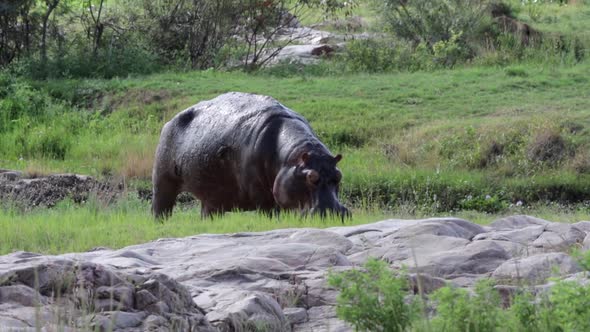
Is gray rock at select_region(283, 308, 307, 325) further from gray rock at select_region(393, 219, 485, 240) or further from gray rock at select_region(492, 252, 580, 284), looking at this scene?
gray rock at select_region(393, 219, 485, 240)

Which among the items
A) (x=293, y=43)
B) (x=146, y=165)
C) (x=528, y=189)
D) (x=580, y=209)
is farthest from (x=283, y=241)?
(x=293, y=43)

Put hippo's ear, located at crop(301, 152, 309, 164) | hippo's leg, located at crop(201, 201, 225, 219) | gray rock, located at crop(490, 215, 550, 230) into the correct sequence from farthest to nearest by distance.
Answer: hippo's leg, located at crop(201, 201, 225, 219) < hippo's ear, located at crop(301, 152, 309, 164) < gray rock, located at crop(490, 215, 550, 230)

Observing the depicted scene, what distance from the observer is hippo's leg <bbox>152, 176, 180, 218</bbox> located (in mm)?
12594

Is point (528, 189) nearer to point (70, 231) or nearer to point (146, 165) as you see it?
Answer: point (146, 165)

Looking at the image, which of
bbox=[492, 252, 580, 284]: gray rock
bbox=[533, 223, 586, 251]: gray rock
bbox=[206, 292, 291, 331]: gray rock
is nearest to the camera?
bbox=[206, 292, 291, 331]: gray rock

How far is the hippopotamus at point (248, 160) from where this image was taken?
10602 millimetres

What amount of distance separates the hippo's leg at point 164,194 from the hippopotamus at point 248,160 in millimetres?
13

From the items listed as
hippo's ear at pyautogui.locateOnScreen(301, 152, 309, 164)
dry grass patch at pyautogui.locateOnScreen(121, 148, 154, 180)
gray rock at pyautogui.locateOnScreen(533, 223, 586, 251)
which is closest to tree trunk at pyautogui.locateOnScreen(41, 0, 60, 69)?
dry grass patch at pyautogui.locateOnScreen(121, 148, 154, 180)

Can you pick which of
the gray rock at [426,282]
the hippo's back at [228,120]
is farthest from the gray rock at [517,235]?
the hippo's back at [228,120]

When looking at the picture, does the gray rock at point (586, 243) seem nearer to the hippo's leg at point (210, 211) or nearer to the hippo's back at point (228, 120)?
the hippo's back at point (228, 120)

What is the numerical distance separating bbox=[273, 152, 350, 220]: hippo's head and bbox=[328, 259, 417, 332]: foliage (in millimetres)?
5192

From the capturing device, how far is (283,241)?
786 cm

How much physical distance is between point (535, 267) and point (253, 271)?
5.22 feet

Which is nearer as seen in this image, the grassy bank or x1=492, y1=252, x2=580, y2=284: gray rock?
x1=492, y1=252, x2=580, y2=284: gray rock
